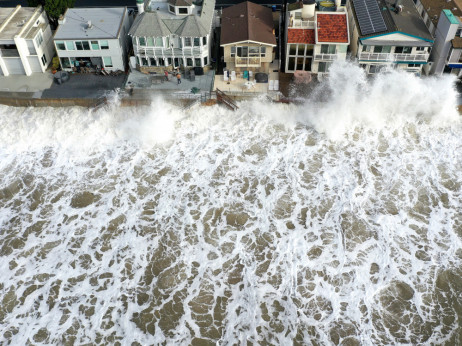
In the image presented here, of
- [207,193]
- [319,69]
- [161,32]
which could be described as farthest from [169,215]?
[319,69]

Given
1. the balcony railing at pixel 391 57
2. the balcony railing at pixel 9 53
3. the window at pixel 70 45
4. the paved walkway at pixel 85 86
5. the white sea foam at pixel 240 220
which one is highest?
the window at pixel 70 45

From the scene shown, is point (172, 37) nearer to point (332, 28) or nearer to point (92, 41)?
point (92, 41)

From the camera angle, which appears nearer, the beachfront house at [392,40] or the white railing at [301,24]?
the beachfront house at [392,40]

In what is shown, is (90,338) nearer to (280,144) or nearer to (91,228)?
(91,228)

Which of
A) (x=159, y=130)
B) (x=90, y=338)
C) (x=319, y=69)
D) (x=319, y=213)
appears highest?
(x=319, y=69)

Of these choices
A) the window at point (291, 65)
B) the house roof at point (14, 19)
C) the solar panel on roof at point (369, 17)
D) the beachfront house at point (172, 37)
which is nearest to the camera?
the beachfront house at point (172, 37)

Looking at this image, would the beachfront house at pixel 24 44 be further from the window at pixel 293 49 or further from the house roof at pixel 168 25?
the window at pixel 293 49

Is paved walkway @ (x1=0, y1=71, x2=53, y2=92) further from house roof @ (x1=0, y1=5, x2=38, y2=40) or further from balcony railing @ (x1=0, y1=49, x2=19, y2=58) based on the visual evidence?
house roof @ (x1=0, y1=5, x2=38, y2=40)

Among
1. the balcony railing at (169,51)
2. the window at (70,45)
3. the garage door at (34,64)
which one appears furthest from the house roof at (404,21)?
the garage door at (34,64)
